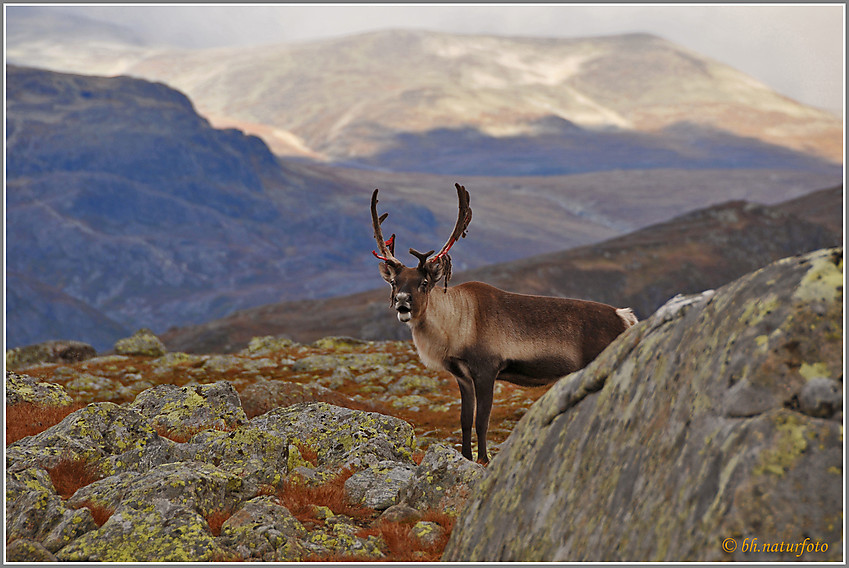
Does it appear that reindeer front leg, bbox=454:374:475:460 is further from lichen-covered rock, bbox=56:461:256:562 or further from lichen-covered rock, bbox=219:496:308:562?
lichen-covered rock, bbox=219:496:308:562

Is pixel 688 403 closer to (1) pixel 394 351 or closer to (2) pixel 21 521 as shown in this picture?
(2) pixel 21 521

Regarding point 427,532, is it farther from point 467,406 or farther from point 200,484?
point 467,406

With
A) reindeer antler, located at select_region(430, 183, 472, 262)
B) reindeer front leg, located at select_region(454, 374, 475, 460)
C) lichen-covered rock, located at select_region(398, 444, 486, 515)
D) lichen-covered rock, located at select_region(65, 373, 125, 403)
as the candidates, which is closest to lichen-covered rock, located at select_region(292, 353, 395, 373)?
lichen-covered rock, located at select_region(65, 373, 125, 403)

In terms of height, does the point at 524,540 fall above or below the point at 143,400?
above

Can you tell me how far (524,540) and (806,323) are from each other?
3.13 m

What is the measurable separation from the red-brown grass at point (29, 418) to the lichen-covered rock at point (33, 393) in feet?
1.31

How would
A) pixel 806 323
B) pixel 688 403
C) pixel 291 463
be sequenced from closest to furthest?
pixel 806 323, pixel 688 403, pixel 291 463

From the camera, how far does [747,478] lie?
5117 millimetres

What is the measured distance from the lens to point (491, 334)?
1557cm

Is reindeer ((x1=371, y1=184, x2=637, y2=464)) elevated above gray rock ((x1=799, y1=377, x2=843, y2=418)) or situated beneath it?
situated beneath

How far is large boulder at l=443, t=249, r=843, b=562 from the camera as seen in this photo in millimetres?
5031

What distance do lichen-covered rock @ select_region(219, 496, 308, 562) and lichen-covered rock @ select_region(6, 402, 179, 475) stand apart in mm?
3308

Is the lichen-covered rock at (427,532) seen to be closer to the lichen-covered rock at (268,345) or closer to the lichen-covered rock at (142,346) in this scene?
the lichen-covered rock at (268,345)

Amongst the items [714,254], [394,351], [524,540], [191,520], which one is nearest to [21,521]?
[191,520]
